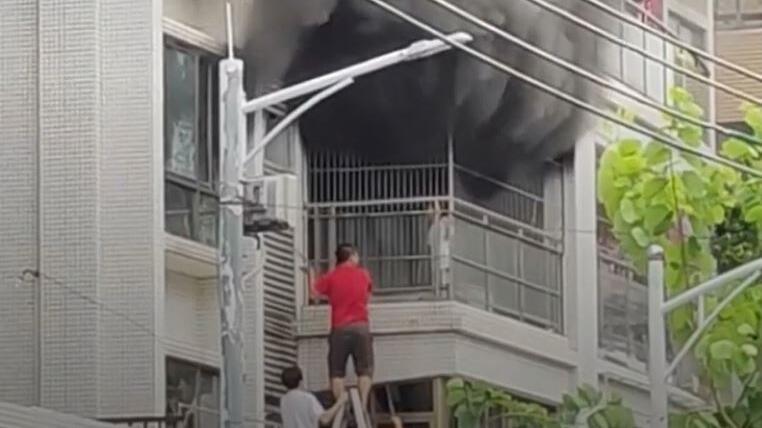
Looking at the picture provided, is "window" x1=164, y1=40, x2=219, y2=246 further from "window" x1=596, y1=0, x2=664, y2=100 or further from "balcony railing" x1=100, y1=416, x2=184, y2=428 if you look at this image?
"window" x1=596, y1=0, x2=664, y2=100

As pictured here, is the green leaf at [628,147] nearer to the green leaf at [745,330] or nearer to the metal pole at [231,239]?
the green leaf at [745,330]

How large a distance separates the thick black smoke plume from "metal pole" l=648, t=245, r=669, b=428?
255cm

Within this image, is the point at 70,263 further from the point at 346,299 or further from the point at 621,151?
the point at 621,151

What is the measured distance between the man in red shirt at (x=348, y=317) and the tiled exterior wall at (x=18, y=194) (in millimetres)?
2456

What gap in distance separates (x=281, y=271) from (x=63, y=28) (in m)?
2.79

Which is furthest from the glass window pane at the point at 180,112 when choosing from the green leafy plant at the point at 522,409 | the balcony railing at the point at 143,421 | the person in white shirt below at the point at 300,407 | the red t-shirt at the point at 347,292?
the green leafy plant at the point at 522,409

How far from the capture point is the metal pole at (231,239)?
65.8ft

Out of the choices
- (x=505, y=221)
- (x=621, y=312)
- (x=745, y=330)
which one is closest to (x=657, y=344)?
(x=745, y=330)

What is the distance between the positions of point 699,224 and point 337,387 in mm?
3367

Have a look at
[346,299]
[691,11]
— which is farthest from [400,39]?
[691,11]

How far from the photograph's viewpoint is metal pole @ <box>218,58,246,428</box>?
790 inches

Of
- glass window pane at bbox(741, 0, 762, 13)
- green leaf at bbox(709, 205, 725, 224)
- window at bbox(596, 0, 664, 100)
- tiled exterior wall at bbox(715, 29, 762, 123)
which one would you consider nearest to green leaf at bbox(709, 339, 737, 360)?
green leaf at bbox(709, 205, 725, 224)

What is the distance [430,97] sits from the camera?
23.4 meters

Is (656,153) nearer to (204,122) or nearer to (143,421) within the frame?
(204,122)
